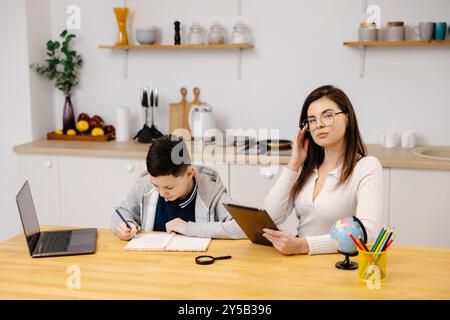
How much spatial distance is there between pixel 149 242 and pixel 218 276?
0.43 meters

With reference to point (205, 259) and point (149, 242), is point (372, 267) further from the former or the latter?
point (149, 242)

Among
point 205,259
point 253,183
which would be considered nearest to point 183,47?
point 253,183

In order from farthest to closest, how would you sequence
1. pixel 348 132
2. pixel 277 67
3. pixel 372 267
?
pixel 277 67, pixel 348 132, pixel 372 267

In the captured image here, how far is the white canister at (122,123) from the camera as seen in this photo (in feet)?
13.4

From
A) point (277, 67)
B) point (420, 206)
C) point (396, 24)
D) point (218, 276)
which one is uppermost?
point (396, 24)

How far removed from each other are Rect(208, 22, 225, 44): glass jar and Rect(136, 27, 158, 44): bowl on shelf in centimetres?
39

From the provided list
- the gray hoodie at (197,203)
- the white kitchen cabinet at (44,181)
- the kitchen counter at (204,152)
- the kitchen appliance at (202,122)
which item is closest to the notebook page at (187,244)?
the gray hoodie at (197,203)

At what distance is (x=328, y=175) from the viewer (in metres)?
2.38

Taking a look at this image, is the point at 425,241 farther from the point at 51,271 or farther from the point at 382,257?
the point at 51,271

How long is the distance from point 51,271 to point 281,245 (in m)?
0.77

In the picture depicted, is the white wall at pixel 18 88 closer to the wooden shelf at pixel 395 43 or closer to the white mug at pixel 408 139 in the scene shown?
the wooden shelf at pixel 395 43

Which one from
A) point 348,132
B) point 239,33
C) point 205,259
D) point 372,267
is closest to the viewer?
point 372,267

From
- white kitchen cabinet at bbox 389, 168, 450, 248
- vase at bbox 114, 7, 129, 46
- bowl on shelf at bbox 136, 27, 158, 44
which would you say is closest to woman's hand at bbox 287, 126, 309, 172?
white kitchen cabinet at bbox 389, 168, 450, 248
